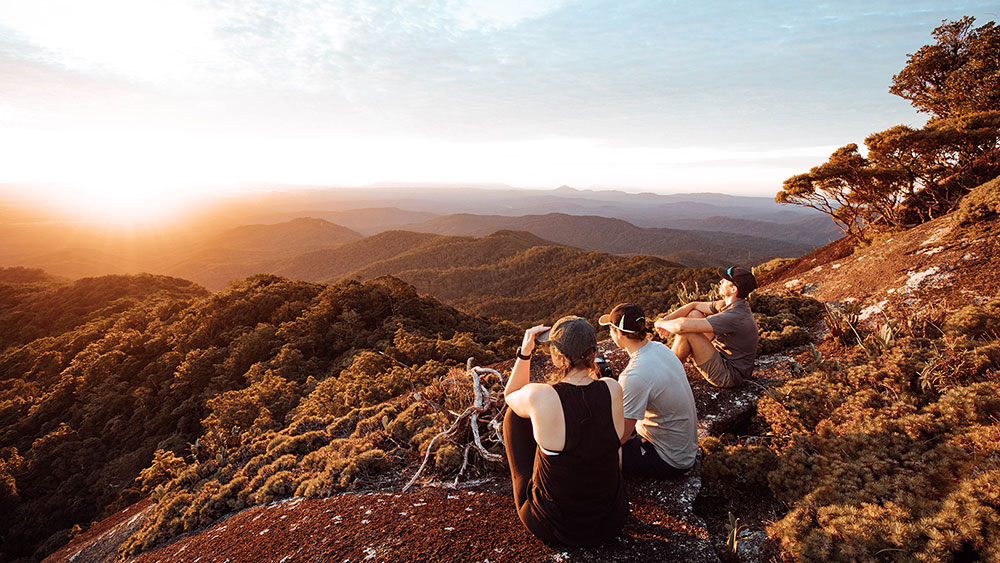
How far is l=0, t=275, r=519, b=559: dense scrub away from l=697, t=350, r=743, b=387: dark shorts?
3.37 metres

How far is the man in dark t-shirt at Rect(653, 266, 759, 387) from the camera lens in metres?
3.93

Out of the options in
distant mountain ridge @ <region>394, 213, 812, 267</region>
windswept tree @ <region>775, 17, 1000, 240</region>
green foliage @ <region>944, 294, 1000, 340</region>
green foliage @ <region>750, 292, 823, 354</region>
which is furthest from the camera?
distant mountain ridge @ <region>394, 213, 812, 267</region>

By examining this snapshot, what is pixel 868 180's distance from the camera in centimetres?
1046

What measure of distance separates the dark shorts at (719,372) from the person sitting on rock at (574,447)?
237 cm

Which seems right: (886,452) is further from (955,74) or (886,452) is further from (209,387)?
(955,74)

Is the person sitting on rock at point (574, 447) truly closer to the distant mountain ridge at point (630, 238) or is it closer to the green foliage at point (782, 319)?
the green foliage at point (782, 319)

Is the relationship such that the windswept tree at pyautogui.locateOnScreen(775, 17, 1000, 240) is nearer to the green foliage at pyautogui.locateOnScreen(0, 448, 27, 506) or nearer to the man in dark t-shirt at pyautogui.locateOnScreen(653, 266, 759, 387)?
the man in dark t-shirt at pyautogui.locateOnScreen(653, 266, 759, 387)

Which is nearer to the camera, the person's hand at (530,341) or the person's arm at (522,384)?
the person's arm at (522,384)

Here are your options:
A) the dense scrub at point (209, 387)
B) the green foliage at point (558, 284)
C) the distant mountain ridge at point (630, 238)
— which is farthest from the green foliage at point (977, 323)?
the distant mountain ridge at point (630, 238)

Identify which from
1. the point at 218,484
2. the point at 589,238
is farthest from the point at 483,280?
the point at 589,238

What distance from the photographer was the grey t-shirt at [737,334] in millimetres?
3934

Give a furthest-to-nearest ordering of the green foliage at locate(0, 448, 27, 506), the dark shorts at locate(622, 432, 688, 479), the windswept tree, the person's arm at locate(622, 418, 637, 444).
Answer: the windswept tree, the green foliage at locate(0, 448, 27, 506), the dark shorts at locate(622, 432, 688, 479), the person's arm at locate(622, 418, 637, 444)

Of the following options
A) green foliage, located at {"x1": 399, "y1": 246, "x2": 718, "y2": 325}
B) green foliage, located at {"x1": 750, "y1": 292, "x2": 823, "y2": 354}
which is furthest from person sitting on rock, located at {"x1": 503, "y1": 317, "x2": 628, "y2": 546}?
green foliage, located at {"x1": 399, "y1": 246, "x2": 718, "y2": 325}

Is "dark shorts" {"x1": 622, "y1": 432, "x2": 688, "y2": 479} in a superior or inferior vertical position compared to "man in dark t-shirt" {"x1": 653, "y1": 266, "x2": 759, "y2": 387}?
inferior
